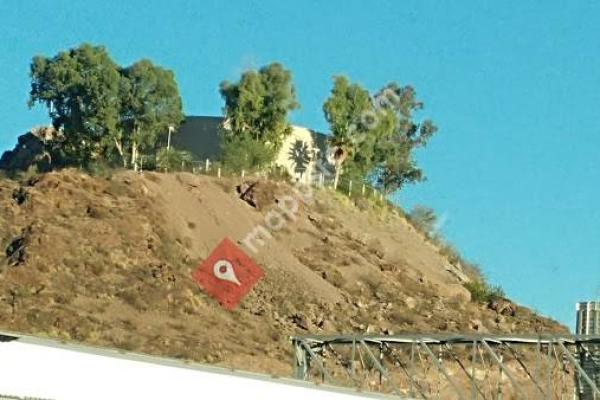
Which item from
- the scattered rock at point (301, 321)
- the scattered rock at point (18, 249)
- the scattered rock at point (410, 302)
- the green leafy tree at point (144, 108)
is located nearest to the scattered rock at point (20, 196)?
the scattered rock at point (18, 249)

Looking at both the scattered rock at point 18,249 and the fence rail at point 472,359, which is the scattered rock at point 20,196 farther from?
the fence rail at point 472,359

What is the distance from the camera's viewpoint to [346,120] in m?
119

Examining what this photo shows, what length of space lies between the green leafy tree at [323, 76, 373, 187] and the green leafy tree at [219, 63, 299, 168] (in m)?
4.30

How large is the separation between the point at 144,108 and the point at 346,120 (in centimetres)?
1801

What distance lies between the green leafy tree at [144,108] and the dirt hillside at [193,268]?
807 cm

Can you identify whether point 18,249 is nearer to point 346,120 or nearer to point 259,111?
point 259,111

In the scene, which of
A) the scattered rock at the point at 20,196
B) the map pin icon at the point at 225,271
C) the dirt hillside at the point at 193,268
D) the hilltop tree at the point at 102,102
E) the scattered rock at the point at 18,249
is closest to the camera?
the dirt hillside at the point at 193,268

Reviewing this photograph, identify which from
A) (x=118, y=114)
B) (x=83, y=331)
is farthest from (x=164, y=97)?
(x=83, y=331)

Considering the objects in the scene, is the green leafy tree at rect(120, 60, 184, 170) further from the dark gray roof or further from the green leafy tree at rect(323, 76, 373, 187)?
the green leafy tree at rect(323, 76, 373, 187)

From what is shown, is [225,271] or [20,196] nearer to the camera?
[20,196]

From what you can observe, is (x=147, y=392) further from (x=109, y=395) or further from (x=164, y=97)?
(x=164, y=97)

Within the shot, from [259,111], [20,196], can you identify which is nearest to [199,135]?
[259,111]

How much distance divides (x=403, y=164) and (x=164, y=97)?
23648 mm
